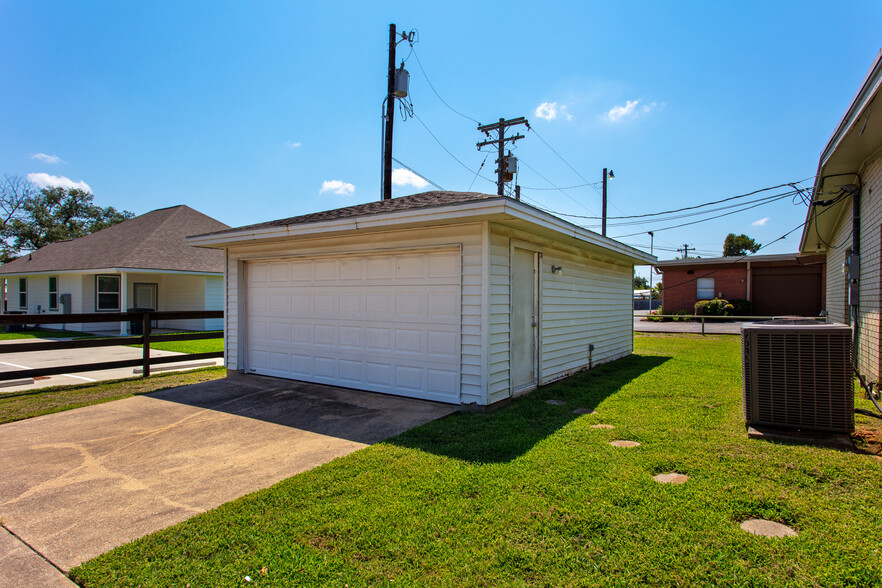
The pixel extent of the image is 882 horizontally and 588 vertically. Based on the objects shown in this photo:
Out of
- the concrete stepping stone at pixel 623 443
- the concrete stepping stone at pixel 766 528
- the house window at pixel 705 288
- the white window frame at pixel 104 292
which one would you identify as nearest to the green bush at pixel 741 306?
the house window at pixel 705 288

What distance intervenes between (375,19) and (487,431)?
10948 millimetres

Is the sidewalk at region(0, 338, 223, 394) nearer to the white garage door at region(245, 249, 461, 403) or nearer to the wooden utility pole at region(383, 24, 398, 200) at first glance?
→ the white garage door at region(245, 249, 461, 403)

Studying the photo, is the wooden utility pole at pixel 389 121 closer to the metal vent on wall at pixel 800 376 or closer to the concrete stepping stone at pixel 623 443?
the concrete stepping stone at pixel 623 443

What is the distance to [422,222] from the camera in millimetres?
5426

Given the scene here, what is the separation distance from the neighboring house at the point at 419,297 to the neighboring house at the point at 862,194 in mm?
3083

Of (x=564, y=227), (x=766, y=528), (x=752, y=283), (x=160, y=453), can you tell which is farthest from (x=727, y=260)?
(x=160, y=453)

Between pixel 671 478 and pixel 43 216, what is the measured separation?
48683 millimetres

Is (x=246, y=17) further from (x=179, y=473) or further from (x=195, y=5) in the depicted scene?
(x=179, y=473)

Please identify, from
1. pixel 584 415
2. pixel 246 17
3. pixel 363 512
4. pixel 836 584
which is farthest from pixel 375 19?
pixel 836 584

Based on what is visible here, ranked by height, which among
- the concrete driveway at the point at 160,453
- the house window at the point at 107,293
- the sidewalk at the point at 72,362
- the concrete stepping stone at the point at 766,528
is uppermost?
the house window at the point at 107,293

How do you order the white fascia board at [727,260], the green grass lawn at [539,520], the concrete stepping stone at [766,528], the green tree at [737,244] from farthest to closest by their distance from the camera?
the green tree at [737,244] → the white fascia board at [727,260] → the concrete stepping stone at [766,528] → the green grass lawn at [539,520]

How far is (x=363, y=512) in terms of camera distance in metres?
2.82

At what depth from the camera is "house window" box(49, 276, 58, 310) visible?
18.8 m

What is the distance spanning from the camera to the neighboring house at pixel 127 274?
1686cm
